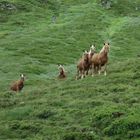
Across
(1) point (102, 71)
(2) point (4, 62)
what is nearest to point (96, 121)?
(1) point (102, 71)

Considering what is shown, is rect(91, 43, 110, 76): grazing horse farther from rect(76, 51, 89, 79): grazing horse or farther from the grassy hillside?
rect(76, 51, 89, 79): grazing horse

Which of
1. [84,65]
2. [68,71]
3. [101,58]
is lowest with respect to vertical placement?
[68,71]

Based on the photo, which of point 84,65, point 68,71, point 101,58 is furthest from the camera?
point 68,71

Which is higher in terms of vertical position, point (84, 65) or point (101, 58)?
point (101, 58)

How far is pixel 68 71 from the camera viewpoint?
69.4 meters

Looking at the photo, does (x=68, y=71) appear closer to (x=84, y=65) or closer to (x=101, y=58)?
(x=84, y=65)

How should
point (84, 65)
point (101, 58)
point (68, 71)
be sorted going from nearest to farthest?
point (101, 58) < point (84, 65) < point (68, 71)

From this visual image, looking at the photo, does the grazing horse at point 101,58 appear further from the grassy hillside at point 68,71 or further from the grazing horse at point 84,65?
the grazing horse at point 84,65

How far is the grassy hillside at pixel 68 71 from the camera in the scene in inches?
1104

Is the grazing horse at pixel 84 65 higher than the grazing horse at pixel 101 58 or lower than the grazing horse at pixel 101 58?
lower

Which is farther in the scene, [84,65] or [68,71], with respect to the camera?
[68,71]

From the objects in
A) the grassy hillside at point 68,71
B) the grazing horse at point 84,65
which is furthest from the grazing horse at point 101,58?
the grazing horse at point 84,65

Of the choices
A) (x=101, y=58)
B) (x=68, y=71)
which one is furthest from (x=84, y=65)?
(x=68, y=71)

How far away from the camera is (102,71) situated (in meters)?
47.5
